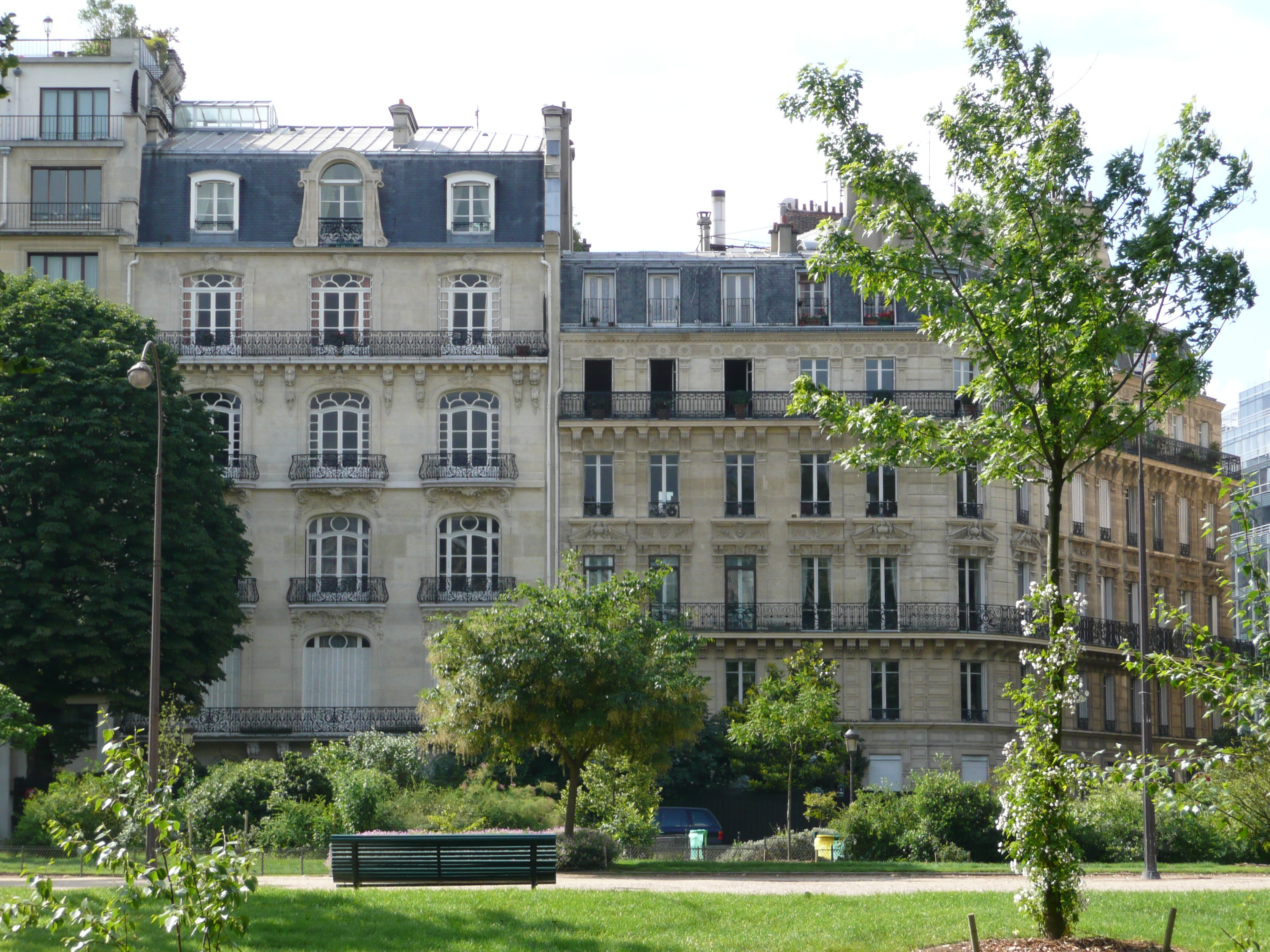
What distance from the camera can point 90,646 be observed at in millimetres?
37531

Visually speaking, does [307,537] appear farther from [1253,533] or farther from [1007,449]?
[1253,533]

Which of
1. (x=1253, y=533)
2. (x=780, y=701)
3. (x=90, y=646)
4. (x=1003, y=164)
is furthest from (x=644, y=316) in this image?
(x=1253, y=533)

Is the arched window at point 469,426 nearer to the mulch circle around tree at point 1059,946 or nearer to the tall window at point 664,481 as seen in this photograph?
the tall window at point 664,481

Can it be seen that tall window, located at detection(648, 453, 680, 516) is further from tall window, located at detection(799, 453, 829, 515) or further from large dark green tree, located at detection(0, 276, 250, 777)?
large dark green tree, located at detection(0, 276, 250, 777)

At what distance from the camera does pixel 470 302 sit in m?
47.8

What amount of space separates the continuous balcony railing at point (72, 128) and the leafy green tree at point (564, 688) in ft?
82.8

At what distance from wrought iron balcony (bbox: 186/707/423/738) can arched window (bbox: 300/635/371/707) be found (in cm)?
51

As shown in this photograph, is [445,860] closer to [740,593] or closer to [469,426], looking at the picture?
[740,593]

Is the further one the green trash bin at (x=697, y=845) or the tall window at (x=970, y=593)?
the tall window at (x=970, y=593)

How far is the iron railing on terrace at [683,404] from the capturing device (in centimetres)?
4716

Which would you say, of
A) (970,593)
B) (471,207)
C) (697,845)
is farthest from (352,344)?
(697,845)

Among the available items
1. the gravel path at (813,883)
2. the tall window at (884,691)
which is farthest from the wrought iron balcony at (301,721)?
the gravel path at (813,883)

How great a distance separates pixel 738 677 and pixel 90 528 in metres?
18.4

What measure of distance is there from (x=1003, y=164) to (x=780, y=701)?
2328 centimetres
